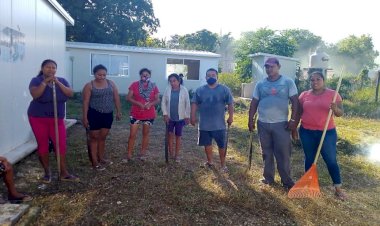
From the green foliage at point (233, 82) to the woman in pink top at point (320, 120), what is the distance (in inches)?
597

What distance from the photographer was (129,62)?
1780 centimetres

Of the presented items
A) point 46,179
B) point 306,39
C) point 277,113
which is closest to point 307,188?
point 277,113

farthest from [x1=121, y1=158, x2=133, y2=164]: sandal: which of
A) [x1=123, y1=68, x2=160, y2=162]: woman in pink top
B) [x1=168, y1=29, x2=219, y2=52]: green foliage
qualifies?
[x1=168, y1=29, x2=219, y2=52]: green foliage

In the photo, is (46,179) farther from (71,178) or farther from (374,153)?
(374,153)

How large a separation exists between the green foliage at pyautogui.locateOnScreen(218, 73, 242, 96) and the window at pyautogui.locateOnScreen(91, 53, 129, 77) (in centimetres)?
568

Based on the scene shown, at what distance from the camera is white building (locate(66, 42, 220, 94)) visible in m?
17.0

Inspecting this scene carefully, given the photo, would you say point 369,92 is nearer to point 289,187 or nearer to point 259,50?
point 259,50

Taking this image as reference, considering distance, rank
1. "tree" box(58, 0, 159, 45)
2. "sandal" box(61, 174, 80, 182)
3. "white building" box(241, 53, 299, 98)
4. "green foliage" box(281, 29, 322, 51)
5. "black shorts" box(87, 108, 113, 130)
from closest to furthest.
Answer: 1. "sandal" box(61, 174, 80, 182)
2. "black shorts" box(87, 108, 113, 130)
3. "white building" box(241, 53, 299, 98)
4. "tree" box(58, 0, 159, 45)
5. "green foliage" box(281, 29, 322, 51)

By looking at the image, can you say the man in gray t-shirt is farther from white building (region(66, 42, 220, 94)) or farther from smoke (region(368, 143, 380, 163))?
white building (region(66, 42, 220, 94))

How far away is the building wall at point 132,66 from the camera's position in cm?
1705

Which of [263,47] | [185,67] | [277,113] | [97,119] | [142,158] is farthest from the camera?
[263,47]

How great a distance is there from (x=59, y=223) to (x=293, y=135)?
10.7ft

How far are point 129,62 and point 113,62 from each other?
0.79m

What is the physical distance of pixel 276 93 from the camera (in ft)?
15.9
